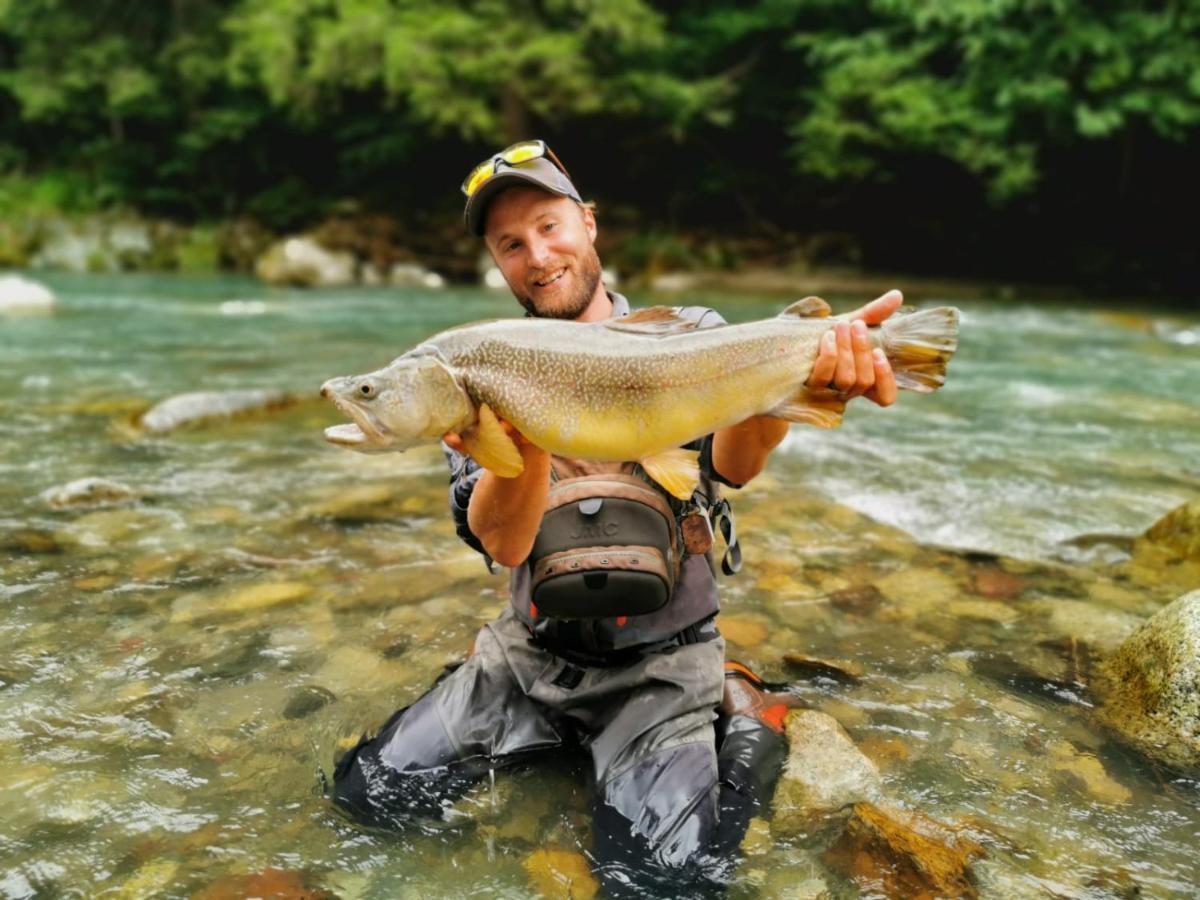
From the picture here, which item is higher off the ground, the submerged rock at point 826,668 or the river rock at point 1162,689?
the river rock at point 1162,689

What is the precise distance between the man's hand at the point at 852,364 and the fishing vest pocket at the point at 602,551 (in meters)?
0.64

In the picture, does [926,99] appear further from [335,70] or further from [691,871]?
[691,871]

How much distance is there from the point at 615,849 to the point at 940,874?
898mm

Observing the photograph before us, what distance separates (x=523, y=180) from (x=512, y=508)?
1.11 m

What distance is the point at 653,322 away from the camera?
259 cm

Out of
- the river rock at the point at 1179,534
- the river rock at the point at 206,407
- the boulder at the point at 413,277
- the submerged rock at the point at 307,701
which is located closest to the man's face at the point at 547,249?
the submerged rock at the point at 307,701

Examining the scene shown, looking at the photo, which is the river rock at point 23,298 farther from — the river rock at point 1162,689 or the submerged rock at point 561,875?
the river rock at point 1162,689

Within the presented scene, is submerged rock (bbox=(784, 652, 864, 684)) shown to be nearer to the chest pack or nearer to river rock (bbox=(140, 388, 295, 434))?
the chest pack

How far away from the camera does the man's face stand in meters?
3.13

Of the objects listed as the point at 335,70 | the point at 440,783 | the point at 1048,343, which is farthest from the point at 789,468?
the point at 335,70

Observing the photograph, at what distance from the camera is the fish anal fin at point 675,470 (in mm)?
2600

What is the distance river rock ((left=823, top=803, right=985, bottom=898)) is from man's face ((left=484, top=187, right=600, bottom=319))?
184 cm

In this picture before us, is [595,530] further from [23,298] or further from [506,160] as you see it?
[23,298]

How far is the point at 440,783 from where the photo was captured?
304 centimetres
